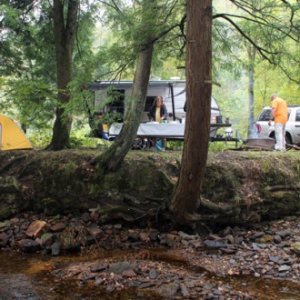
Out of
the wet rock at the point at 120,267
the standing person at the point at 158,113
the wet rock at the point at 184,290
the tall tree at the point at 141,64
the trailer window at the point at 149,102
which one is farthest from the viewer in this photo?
the trailer window at the point at 149,102

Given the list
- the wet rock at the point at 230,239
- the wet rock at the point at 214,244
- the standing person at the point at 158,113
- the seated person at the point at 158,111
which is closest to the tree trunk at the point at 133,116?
the wet rock at the point at 214,244

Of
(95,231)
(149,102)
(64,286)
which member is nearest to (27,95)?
(95,231)

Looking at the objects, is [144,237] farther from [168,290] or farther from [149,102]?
[149,102]

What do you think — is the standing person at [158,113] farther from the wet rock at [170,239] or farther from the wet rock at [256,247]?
the wet rock at [256,247]

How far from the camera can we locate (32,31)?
1129 centimetres

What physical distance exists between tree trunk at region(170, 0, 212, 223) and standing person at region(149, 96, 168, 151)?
15.1 ft

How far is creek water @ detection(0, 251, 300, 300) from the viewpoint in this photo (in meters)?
6.27

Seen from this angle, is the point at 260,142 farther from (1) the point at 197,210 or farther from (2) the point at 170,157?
(1) the point at 197,210

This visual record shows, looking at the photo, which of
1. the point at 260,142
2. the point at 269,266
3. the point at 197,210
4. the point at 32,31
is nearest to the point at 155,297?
the point at 269,266

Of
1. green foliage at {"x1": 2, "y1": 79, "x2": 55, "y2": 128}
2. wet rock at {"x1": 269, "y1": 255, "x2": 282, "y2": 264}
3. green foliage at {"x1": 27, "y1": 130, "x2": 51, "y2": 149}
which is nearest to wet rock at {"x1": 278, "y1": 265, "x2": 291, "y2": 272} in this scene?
wet rock at {"x1": 269, "y1": 255, "x2": 282, "y2": 264}

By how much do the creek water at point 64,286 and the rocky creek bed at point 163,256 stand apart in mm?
16

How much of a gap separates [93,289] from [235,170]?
5187 millimetres

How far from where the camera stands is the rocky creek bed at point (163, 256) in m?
6.54

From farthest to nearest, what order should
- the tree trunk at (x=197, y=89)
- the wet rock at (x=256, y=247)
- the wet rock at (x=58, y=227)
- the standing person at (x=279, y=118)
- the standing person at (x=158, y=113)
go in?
1. the standing person at (x=279, y=118)
2. the standing person at (x=158, y=113)
3. the wet rock at (x=58, y=227)
4. the wet rock at (x=256, y=247)
5. the tree trunk at (x=197, y=89)
